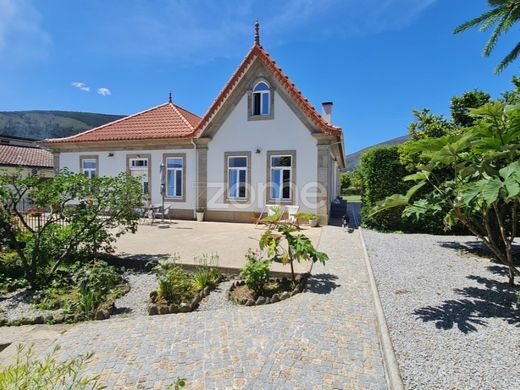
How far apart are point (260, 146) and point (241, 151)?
0.99 meters

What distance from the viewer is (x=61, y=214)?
655cm

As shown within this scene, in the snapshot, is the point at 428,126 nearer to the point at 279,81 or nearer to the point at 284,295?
the point at 279,81

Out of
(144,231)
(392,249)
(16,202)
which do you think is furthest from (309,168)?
(16,202)

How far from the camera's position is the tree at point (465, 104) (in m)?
11.2

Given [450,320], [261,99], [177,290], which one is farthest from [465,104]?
[177,290]

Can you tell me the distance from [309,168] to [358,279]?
7875 mm

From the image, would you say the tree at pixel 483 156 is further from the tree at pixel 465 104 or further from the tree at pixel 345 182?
the tree at pixel 345 182

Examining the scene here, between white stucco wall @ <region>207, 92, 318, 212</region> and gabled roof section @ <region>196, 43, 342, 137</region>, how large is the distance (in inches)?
22.8

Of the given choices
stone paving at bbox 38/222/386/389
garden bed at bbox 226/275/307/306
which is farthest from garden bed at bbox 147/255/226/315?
garden bed at bbox 226/275/307/306

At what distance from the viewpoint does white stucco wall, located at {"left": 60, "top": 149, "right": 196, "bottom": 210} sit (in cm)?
1540

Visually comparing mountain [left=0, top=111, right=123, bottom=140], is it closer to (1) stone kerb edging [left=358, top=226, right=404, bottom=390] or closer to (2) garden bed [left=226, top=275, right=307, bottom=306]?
(2) garden bed [left=226, top=275, right=307, bottom=306]

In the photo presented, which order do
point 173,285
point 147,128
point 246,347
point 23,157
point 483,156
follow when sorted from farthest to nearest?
point 23,157, point 147,128, point 173,285, point 483,156, point 246,347

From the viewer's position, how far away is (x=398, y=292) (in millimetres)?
5195

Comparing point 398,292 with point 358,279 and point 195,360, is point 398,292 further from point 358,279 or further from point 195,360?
point 195,360
